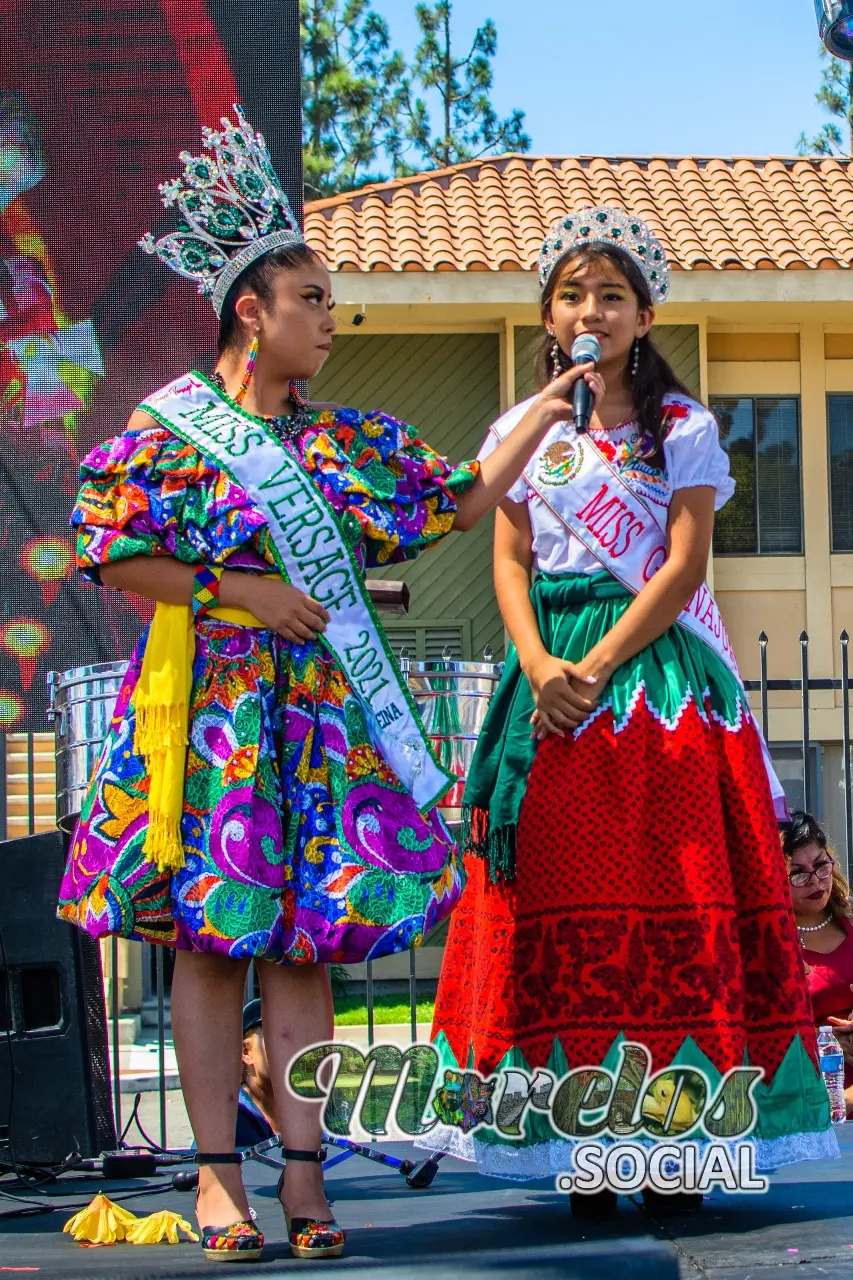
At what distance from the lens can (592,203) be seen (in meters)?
12.6

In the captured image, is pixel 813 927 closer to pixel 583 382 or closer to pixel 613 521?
pixel 613 521

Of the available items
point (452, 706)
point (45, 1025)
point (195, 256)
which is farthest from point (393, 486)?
point (45, 1025)

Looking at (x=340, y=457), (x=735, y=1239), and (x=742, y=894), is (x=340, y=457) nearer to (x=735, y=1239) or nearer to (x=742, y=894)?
(x=742, y=894)

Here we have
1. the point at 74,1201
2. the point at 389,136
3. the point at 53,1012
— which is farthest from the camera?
the point at 389,136

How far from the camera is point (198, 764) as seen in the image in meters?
2.38

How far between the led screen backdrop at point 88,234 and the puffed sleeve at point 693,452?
2.68 metres

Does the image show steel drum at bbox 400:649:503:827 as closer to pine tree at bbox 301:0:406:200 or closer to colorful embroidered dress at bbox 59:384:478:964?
colorful embroidered dress at bbox 59:384:478:964

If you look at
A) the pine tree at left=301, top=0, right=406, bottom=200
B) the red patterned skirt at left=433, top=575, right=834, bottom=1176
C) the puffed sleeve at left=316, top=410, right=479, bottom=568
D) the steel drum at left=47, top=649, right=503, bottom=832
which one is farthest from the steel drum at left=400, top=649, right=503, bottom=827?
the pine tree at left=301, top=0, right=406, bottom=200

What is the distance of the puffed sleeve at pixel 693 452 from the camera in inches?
109

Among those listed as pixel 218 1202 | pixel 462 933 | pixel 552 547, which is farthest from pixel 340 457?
pixel 218 1202

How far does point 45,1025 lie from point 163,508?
1.50 meters

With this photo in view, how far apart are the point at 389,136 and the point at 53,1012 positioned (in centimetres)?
2183

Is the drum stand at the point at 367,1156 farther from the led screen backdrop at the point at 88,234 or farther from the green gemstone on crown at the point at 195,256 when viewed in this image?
the led screen backdrop at the point at 88,234

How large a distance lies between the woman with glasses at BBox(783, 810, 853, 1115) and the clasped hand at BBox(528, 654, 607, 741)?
5.13 feet
